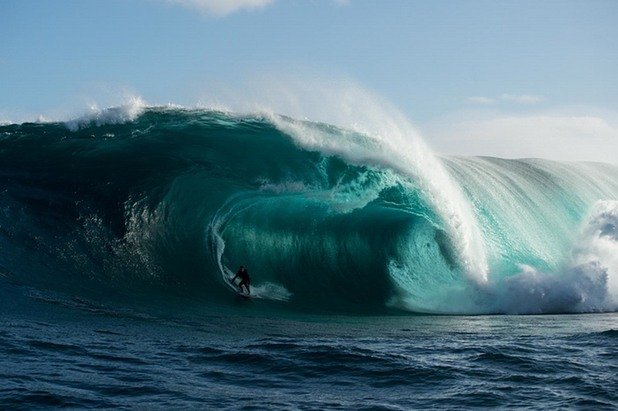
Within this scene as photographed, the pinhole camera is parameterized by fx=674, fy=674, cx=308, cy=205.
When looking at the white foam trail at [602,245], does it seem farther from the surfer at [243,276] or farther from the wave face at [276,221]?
the surfer at [243,276]

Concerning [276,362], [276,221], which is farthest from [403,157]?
[276,362]

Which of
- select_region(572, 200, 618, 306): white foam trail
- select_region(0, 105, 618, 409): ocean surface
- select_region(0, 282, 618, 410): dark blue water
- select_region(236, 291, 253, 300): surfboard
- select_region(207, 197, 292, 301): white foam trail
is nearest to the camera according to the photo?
select_region(0, 282, 618, 410): dark blue water

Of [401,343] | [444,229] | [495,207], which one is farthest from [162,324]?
[495,207]

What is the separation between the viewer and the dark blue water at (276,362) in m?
5.59

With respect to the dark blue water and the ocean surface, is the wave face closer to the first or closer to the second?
the ocean surface

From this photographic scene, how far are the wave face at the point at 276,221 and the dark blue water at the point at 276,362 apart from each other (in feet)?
7.99

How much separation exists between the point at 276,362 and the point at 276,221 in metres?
7.85

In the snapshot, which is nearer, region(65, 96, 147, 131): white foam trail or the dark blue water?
the dark blue water

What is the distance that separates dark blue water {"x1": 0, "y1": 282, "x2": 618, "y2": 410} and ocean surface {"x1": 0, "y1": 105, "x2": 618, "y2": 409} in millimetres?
32

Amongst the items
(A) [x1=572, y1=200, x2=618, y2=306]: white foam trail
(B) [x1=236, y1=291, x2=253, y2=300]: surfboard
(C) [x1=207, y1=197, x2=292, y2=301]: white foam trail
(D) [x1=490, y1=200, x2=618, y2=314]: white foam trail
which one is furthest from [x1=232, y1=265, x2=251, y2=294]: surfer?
(A) [x1=572, y1=200, x2=618, y2=306]: white foam trail

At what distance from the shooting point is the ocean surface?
616 centimetres

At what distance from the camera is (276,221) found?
48.2ft

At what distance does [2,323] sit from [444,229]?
9.75m

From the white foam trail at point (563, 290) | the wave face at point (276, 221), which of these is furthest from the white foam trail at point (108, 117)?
the white foam trail at point (563, 290)
